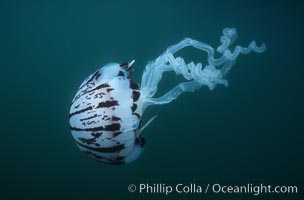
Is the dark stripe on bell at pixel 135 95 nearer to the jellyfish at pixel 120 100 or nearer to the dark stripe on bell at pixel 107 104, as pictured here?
the jellyfish at pixel 120 100

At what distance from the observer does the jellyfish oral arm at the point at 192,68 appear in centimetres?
256

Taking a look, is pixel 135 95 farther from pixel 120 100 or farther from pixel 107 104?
pixel 107 104

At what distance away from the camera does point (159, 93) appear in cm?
304

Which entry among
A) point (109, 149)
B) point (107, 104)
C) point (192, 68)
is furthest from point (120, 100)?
point (192, 68)

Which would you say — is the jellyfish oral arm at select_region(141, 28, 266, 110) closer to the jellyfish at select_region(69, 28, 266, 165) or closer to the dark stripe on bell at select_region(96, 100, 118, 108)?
the jellyfish at select_region(69, 28, 266, 165)

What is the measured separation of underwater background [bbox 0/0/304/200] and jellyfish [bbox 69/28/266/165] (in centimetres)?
44

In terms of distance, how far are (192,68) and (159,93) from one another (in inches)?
23.0

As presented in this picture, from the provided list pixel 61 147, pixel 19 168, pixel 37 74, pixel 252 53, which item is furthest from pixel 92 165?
pixel 252 53

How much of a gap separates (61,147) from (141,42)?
1324mm

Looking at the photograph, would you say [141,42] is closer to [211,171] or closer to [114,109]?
[114,109]

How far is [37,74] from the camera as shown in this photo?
123 inches

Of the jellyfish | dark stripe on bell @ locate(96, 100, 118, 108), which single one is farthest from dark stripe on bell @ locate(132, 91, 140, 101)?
dark stripe on bell @ locate(96, 100, 118, 108)

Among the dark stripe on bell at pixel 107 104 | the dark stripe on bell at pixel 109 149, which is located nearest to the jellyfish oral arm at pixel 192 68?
the dark stripe on bell at pixel 107 104

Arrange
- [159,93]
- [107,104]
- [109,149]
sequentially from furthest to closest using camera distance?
[159,93] < [109,149] < [107,104]
